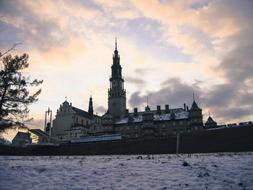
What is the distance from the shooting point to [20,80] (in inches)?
933

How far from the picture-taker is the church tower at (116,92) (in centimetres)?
10231

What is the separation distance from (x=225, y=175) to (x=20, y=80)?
19.0 metres

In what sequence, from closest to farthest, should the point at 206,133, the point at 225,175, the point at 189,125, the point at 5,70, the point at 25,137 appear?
the point at 225,175 → the point at 5,70 → the point at 206,133 → the point at 189,125 → the point at 25,137

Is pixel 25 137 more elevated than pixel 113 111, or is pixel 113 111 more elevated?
pixel 113 111

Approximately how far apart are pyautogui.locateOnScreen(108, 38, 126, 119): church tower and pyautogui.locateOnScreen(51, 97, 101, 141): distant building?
9.52 metres

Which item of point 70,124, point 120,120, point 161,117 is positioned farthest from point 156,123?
point 70,124

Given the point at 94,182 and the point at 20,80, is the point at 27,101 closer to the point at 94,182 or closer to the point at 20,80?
the point at 20,80

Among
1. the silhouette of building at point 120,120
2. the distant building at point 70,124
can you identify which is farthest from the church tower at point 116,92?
the distant building at point 70,124

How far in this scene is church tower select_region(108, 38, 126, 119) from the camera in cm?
10231

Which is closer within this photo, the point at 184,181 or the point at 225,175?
the point at 184,181

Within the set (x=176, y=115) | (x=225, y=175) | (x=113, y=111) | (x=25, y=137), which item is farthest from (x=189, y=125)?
(x=225, y=175)

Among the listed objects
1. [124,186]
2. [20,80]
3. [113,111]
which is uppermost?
[113,111]

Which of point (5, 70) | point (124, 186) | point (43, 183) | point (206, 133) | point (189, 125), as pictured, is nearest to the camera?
point (124, 186)

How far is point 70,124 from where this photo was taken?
94750 mm
